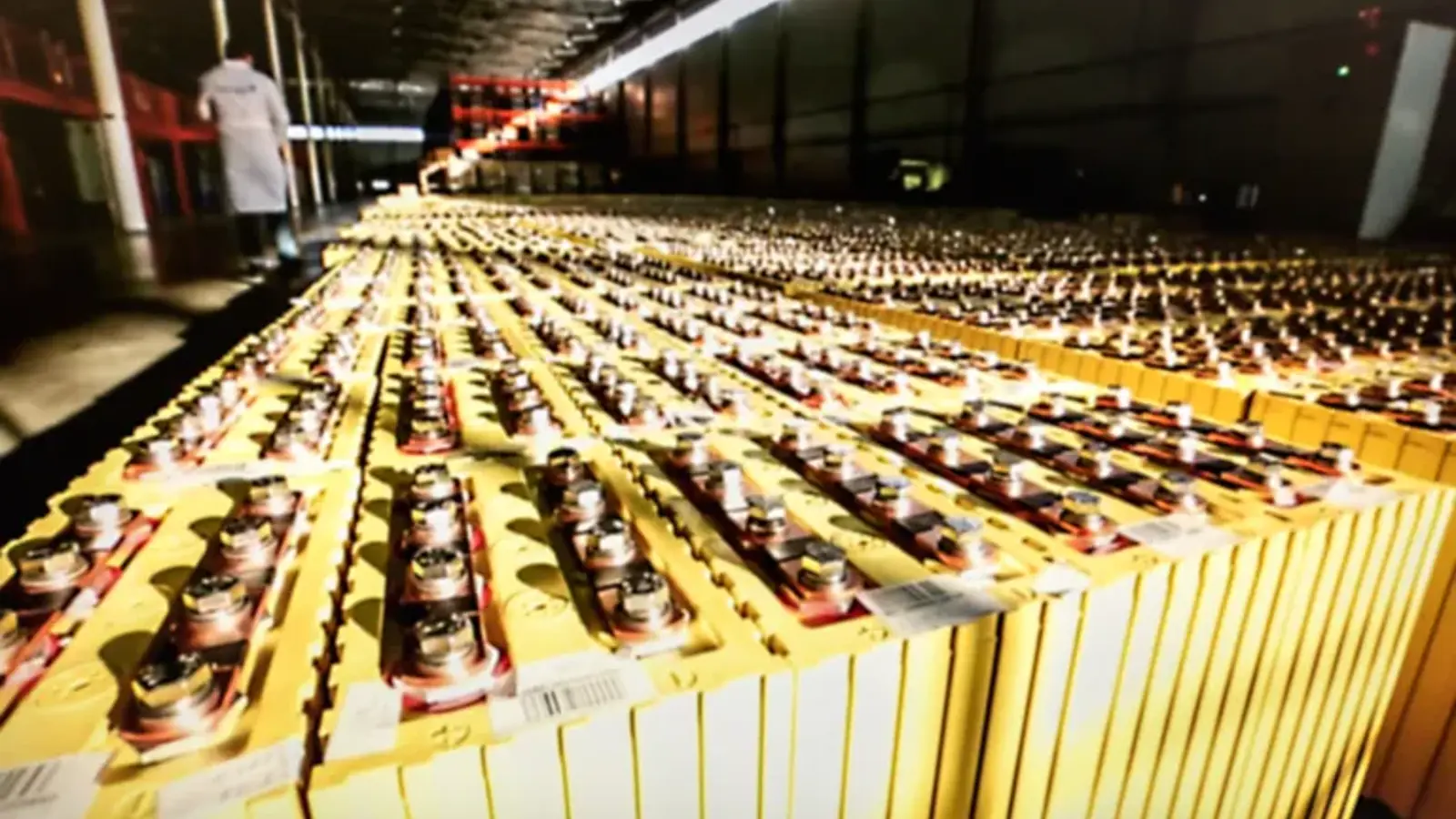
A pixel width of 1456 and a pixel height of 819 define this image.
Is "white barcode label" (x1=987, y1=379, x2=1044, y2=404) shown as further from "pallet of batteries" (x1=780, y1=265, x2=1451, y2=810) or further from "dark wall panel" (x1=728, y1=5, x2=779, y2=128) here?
"dark wall panel" (x1=728, y1=5, x2=779, y2=128)

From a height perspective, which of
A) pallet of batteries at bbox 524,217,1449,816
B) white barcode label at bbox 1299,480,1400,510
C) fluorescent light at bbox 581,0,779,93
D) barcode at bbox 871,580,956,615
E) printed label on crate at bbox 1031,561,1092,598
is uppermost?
fluorescent light at bbox 581,0,779,93

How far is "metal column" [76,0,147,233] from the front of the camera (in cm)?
938

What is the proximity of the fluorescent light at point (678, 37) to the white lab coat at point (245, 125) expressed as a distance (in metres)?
13.0

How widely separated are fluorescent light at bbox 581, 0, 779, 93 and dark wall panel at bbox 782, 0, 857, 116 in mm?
1061

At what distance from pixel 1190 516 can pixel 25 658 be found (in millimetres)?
1488

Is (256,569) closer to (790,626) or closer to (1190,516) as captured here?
(790,626)

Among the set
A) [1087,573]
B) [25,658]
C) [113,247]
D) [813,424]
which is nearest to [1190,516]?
[1087,573]

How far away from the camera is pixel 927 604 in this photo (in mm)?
915

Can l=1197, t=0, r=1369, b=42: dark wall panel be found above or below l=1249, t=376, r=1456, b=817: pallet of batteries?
above

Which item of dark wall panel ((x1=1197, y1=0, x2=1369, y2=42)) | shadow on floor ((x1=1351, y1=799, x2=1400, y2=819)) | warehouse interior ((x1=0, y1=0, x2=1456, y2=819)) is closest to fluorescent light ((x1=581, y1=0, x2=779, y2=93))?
dark wall panel ((x1=1197, y1=0, x2=1369, y2=42))

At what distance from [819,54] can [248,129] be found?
1205cm

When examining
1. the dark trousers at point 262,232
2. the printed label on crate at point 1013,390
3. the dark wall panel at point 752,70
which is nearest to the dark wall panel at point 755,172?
the dark wall panel at point 752,70

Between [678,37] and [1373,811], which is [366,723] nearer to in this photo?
[1373,811]

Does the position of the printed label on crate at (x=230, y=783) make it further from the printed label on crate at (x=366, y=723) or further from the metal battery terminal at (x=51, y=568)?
the metal battery terminal at (x=51, y=568)
